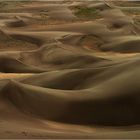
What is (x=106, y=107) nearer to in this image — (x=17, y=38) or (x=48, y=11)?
(x=17, y=38)

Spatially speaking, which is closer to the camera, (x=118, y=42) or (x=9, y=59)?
(x=9, y=59)

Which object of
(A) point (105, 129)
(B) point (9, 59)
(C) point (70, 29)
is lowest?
(C) point (70, 29)

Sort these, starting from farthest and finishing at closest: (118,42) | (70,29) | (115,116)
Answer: (70,29) < (118,42) < (115,116)

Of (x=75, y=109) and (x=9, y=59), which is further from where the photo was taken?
(x=9, y=59)

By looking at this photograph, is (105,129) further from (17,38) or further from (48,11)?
(48,11)

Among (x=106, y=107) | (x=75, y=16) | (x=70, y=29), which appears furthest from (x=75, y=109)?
(x=75, y=16)

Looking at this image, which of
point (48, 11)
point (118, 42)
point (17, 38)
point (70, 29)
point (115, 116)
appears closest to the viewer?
point (115, 116)

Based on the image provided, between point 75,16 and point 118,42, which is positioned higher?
point 118,42

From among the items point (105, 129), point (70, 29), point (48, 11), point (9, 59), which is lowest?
point (48, 11)

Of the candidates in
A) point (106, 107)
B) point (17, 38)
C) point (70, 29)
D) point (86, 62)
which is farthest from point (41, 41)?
point (106, 107)
